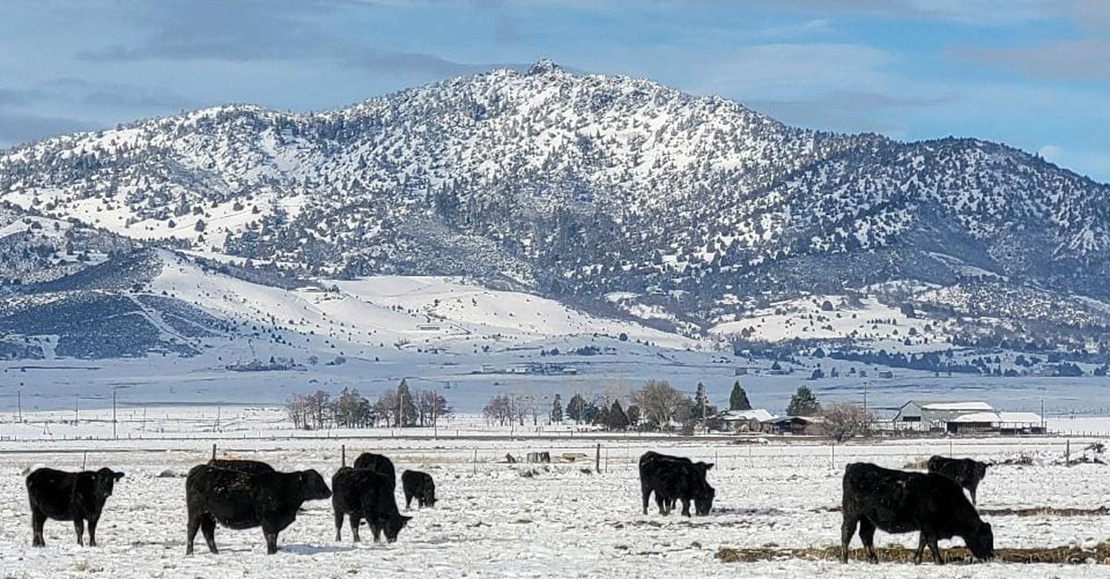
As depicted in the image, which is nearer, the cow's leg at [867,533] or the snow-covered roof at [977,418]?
the cow's leg at [867,533]

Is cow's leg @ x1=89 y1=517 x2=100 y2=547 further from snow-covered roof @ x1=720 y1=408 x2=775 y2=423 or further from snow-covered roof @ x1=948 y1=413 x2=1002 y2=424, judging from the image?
snow-covered roof @ x1=948 y1=413 x2=1002 y2=424

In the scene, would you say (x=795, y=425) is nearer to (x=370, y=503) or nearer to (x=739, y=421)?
(x=739, y=421)

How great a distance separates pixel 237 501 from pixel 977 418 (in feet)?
477

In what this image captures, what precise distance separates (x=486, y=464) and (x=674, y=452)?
63.2 ft

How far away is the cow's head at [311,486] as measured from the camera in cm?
3016

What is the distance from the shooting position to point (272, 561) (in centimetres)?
2788

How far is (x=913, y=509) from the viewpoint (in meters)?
28.0

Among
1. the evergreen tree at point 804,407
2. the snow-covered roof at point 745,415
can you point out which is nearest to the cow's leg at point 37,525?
the snow-covered roof at point 745,415

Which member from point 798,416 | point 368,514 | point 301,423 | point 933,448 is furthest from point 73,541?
point 301,423

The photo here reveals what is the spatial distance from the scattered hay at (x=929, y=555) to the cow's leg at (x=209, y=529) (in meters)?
8.09

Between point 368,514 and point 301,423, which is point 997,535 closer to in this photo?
point 368,514

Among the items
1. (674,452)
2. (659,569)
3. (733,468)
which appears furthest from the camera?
(674,452)

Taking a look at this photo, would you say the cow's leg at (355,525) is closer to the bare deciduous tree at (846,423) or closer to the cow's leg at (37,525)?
the cow's leg at (37,525)

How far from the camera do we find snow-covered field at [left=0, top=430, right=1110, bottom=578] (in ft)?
88.1
